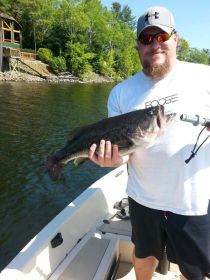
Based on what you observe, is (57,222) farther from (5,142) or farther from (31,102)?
(31,102)

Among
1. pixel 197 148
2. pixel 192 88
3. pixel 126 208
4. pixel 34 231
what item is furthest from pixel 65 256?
pixel 34 231

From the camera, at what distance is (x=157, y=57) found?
3131mm

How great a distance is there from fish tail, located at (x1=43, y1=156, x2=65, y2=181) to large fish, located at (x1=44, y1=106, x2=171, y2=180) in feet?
0.92

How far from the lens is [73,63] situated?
185 feet

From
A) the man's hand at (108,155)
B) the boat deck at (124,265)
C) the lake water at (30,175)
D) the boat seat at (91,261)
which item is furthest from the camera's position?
the lake water at (30,175)

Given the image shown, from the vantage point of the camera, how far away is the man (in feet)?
9.92

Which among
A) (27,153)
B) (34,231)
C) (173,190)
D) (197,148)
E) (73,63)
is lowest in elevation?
(34,231)

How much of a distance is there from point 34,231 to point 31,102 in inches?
835

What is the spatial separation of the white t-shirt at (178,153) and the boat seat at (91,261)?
1.58 meters

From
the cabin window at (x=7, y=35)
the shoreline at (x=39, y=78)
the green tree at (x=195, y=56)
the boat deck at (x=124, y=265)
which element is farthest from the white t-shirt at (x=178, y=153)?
the green tree at (x=195, y=56)

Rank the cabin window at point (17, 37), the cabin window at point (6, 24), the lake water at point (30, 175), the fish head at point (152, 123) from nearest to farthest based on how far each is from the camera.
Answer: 1. the fish head at point (152, 123)
2. the lake water at point (30, 175)
3. the cabin window at point (6, 24)
4. the cabin window at point (17, 37)

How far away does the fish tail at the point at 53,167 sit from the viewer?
3.82 m

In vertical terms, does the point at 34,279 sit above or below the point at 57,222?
below

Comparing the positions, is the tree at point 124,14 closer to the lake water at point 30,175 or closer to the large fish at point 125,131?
the lake water at point 30,175
